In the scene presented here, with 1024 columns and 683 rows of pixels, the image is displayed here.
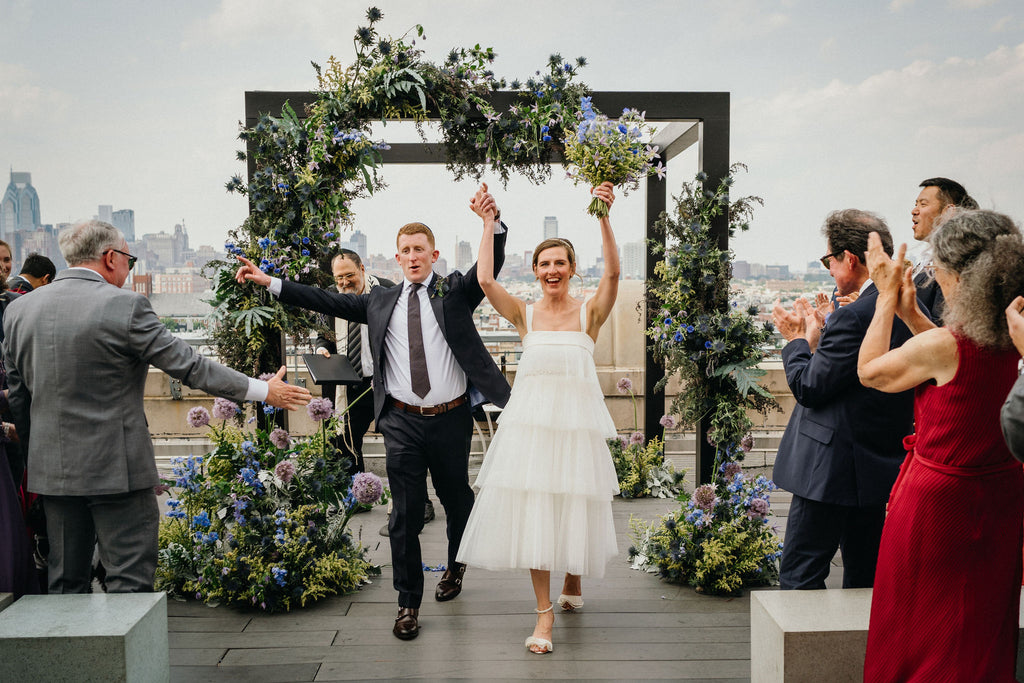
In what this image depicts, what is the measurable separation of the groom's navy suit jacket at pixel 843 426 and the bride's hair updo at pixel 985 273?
2.01 ft

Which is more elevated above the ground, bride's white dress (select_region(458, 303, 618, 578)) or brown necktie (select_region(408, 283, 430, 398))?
brown necktie (select_region(408, 283, 430, 398))

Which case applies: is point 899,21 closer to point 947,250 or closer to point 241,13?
point 241,13

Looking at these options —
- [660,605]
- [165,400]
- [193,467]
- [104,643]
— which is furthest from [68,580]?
[165,400]

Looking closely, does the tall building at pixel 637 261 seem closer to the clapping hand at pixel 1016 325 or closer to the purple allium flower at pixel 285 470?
the purple allium flower at pixel 285 470

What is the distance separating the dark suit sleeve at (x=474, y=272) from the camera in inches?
136

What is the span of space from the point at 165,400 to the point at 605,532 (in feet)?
20.4

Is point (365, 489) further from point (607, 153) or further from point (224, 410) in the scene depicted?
point (607, 153)

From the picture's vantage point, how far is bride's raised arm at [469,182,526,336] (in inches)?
131

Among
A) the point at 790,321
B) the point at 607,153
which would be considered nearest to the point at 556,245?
the point at 607,153

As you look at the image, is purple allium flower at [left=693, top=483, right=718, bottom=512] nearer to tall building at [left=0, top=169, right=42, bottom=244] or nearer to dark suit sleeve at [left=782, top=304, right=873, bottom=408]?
dark suit sleeve at [left=782, top=304, right=873, bottom=408]

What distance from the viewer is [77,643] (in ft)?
7.25

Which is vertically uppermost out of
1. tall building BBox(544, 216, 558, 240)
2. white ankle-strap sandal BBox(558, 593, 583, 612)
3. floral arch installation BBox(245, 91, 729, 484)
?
floral arch installation BBox(245, 91, 729, 484)

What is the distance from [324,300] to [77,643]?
178 cm

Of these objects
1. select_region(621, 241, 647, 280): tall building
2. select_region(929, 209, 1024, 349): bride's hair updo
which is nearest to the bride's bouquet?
select_region(929, 209, 1024, 349): bride's hair updo
